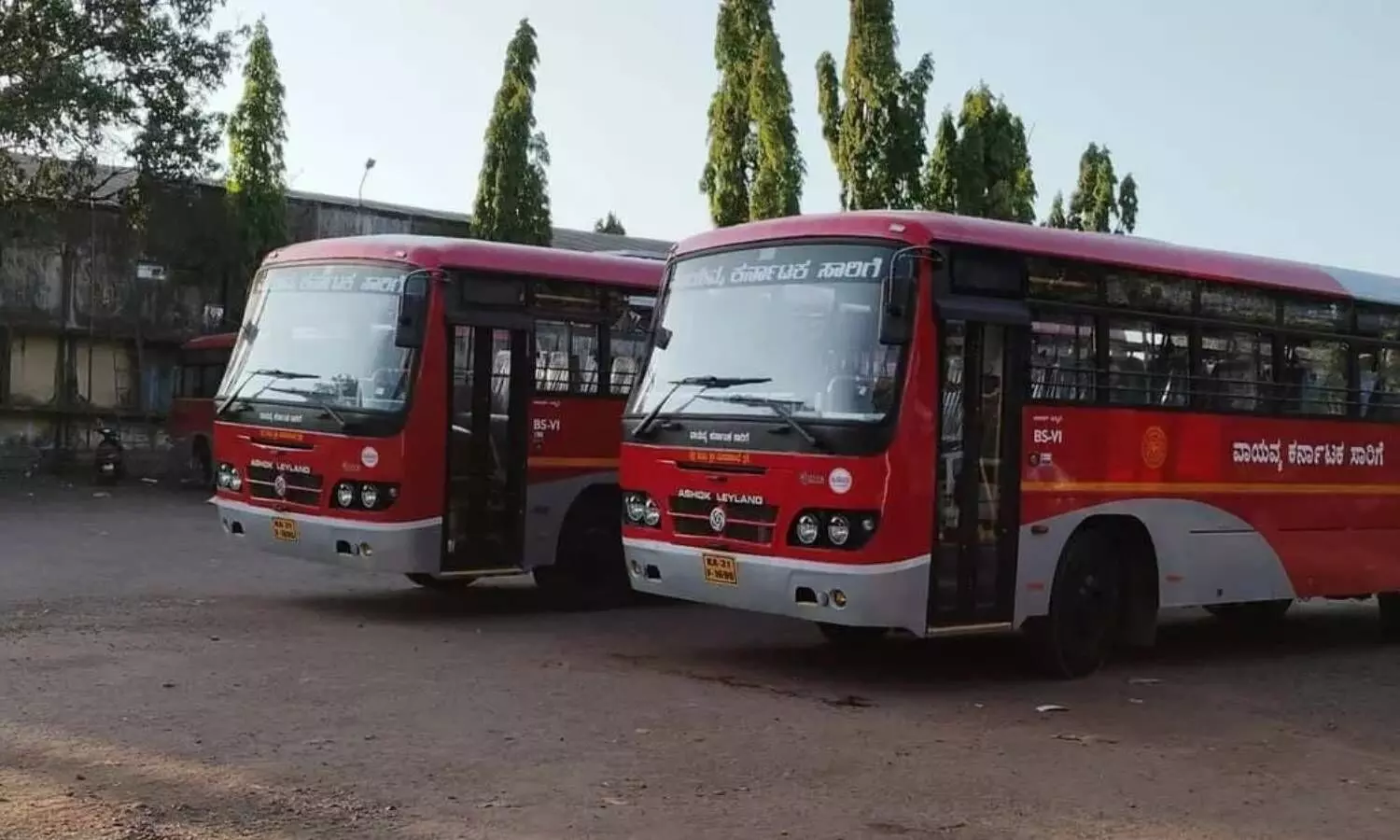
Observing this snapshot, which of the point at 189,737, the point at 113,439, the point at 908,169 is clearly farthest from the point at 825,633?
the point at 113,439

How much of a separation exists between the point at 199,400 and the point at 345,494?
1852 cm

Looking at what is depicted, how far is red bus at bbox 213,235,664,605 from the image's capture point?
12.0m

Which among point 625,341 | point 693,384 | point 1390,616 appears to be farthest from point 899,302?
point 1390,616

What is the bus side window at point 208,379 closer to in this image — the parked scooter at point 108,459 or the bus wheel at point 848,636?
the parked scooter at point 108,459

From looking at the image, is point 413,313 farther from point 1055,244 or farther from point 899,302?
point 1055,244

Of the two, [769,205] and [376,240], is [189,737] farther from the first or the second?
[769,205]

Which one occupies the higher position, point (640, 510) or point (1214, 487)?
point (1214, 487)

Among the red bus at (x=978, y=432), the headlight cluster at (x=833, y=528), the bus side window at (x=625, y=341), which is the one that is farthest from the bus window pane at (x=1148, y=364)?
the bus side window at (x=625, y=341)

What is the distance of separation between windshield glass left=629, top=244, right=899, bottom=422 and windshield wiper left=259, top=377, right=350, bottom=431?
2644 millimetres

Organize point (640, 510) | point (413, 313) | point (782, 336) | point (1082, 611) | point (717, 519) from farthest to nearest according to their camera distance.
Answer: point (413, 313) < point (1082, 611) < point (640, 510) < point (717, 519) < point (782, 336)

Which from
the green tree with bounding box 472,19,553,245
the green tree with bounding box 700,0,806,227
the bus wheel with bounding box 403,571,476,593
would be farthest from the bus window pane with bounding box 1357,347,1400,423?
the green tree with bounding box 472,19,553,245

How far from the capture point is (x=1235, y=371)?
11.6 m

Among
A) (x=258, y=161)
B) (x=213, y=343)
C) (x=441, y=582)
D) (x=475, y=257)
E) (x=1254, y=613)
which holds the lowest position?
(x=1254, y=613)

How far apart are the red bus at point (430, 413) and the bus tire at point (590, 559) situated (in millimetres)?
18
